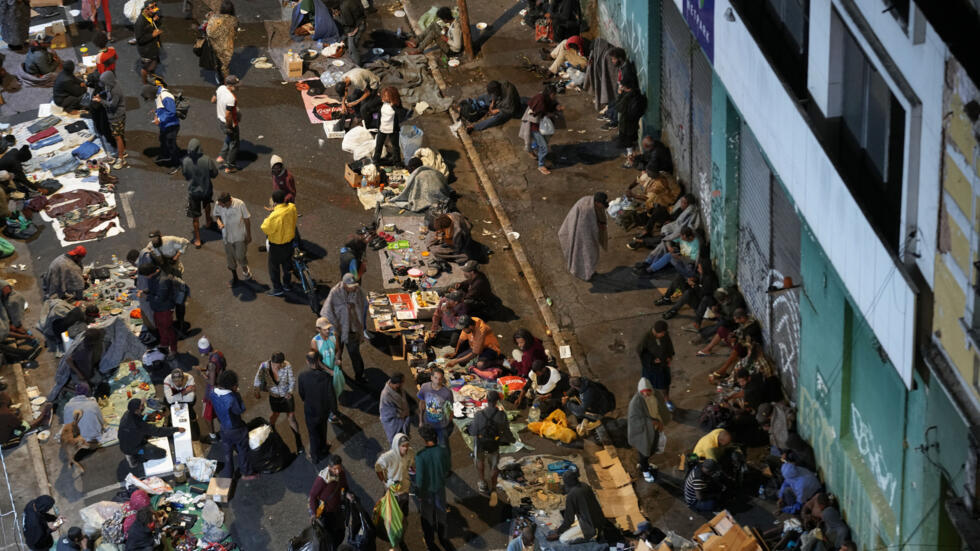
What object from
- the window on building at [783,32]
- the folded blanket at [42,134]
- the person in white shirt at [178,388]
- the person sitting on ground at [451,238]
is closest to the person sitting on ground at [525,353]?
the person sitting on ground at [451,238]

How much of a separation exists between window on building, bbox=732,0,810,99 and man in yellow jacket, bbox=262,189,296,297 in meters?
7.85

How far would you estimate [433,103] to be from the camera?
30.6 metres

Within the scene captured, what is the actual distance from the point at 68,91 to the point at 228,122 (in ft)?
14.5

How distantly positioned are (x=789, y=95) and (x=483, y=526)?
704 centimetres

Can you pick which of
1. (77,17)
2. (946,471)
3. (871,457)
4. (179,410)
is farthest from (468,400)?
(77,17)

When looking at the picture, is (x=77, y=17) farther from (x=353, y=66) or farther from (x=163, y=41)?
(x=353, y=66)

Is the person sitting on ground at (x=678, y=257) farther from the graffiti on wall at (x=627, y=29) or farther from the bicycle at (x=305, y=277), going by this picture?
the bicycle at (x=305, y=277)

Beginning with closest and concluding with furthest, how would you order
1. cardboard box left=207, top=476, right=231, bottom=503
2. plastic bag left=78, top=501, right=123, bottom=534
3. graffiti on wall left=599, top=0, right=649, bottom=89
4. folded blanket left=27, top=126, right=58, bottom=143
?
plastic bag left=78, top=501, right=123, bottom=534 < cardboard box left=207, top=476, right=231, bottom=503 < graffiti on wall left=599, top=0, right=649, bottom=89 < folded blanket left=27, top=126, right=58, bottom=143

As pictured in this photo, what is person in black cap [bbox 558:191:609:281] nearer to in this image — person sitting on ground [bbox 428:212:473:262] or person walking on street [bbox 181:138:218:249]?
person sitting on ground [bbox 428:212:473:262]

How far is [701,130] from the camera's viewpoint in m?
25.0

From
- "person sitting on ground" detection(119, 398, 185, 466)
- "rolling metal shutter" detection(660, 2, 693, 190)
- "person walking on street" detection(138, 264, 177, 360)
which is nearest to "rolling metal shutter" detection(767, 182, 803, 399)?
"rolling metal shutter" detection(660, 2, 693, 190)

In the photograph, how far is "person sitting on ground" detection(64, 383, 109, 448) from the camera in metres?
21.5

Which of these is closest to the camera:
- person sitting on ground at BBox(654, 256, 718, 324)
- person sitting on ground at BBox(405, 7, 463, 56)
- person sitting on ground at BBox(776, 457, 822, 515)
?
person sitting on ground at BBox(776, 457, 822, 515)

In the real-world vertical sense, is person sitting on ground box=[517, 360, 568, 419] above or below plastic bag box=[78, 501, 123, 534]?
below
